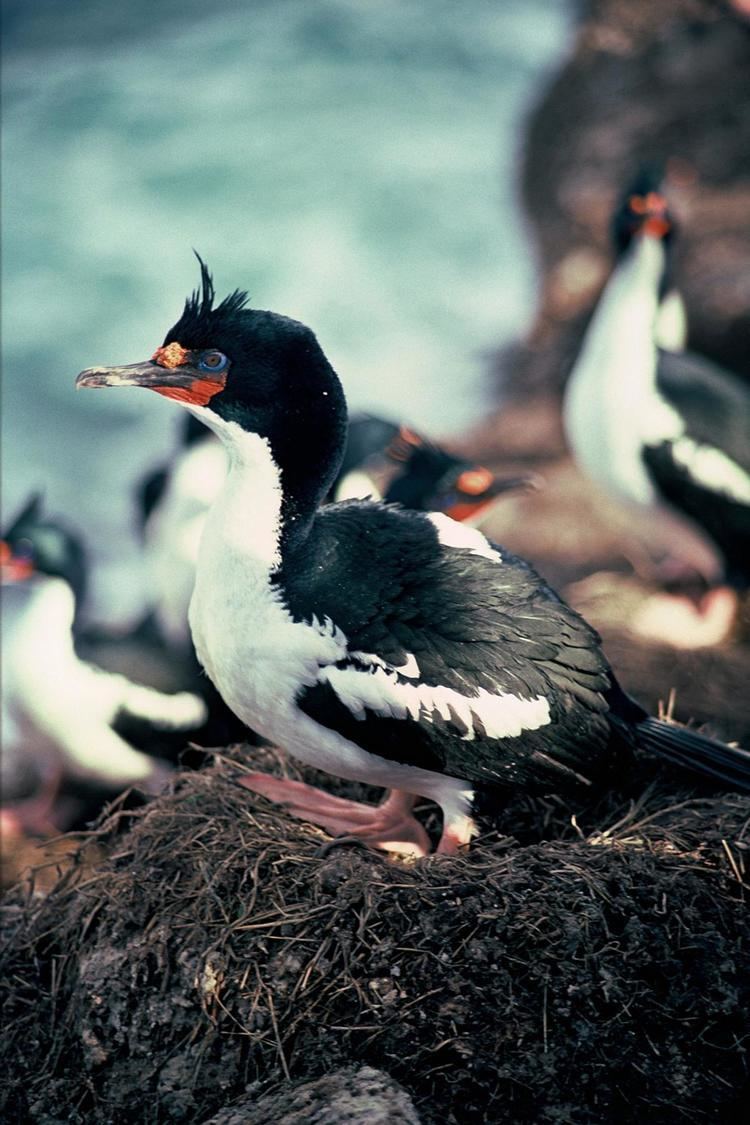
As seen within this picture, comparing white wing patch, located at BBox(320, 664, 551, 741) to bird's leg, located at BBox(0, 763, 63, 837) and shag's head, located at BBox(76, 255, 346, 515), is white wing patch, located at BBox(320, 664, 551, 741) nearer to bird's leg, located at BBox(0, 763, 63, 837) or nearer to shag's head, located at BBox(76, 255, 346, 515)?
shag's head, located at BBox(76, 255, 346, 515)

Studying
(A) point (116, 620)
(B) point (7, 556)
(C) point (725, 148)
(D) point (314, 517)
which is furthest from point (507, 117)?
(D) point (314, 517)

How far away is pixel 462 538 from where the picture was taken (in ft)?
8.82

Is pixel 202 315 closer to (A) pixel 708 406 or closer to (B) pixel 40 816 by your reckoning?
(B) pixel 40 816

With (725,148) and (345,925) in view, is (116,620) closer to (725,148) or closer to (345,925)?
(345,925)

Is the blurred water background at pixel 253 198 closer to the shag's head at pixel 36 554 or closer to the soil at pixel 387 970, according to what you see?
the shag's head at pixel 36 554

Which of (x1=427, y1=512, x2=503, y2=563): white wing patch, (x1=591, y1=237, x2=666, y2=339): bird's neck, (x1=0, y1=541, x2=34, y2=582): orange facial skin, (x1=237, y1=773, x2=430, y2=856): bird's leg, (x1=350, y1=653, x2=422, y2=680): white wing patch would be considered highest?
(x1=427, y1=512, x2=503, y2=563): white wing patch

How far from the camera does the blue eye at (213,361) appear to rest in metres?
2.43

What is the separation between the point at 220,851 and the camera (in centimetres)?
259

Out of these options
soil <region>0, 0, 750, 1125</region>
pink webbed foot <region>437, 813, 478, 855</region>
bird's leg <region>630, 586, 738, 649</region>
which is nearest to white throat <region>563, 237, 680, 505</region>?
bird's leg <region>630, 586, 738, 649</region>

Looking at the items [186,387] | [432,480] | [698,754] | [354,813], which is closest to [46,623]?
[432,480]

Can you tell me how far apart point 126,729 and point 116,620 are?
6.26 feet

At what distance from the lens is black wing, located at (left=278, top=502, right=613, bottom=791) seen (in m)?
2.44

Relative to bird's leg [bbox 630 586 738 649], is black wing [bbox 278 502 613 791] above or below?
above

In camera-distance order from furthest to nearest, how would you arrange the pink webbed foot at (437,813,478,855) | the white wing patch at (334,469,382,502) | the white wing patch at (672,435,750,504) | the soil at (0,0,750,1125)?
the white wing patch at (672,435,750,504), the white wing patch at (334,469,382,502), the pink webbed foot at (437,813,478,855), the soil at (0,0,750,1125)
